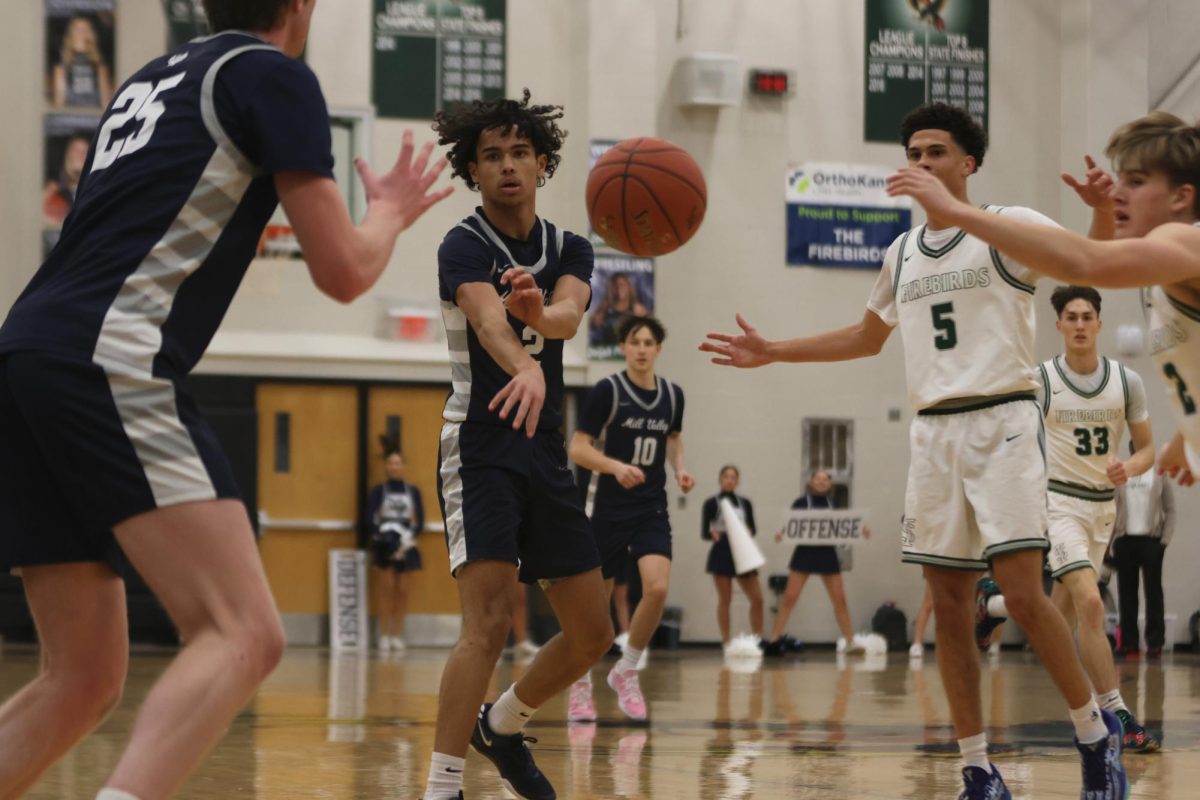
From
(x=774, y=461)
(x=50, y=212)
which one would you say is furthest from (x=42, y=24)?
(x=774, y=461)

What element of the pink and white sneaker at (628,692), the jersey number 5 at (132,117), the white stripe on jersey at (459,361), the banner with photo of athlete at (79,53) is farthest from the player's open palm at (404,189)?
the banner with photo of athlete at (79,53)

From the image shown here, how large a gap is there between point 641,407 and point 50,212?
9.17 m

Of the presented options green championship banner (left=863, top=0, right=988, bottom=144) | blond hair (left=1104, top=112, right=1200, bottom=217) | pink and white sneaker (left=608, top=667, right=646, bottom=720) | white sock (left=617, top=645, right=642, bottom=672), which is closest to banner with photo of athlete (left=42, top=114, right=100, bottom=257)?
green championship banner (left=863, top=0, right=988, bottom=144)

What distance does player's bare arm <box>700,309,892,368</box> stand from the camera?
5.51 meters

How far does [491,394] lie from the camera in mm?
5000

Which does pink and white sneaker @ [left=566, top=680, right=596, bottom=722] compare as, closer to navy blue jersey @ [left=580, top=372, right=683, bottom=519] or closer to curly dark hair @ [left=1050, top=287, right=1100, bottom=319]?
navy blue jersey @ [left=580, top=372, right=683, bottom=519]

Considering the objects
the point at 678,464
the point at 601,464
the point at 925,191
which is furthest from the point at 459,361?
the point at 678,464

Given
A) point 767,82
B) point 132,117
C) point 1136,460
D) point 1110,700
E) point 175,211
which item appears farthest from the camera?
point 767,82

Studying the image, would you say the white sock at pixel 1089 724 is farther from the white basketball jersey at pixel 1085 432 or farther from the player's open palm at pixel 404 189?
the player's open palm at pixel 404 189

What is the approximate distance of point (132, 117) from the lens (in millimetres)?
3000

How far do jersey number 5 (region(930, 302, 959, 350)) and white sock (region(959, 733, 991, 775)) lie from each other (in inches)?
50.3

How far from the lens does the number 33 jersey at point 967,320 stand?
528 cm

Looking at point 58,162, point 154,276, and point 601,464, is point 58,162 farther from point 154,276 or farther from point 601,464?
point 154,276

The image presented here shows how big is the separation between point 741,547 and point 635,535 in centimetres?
734
